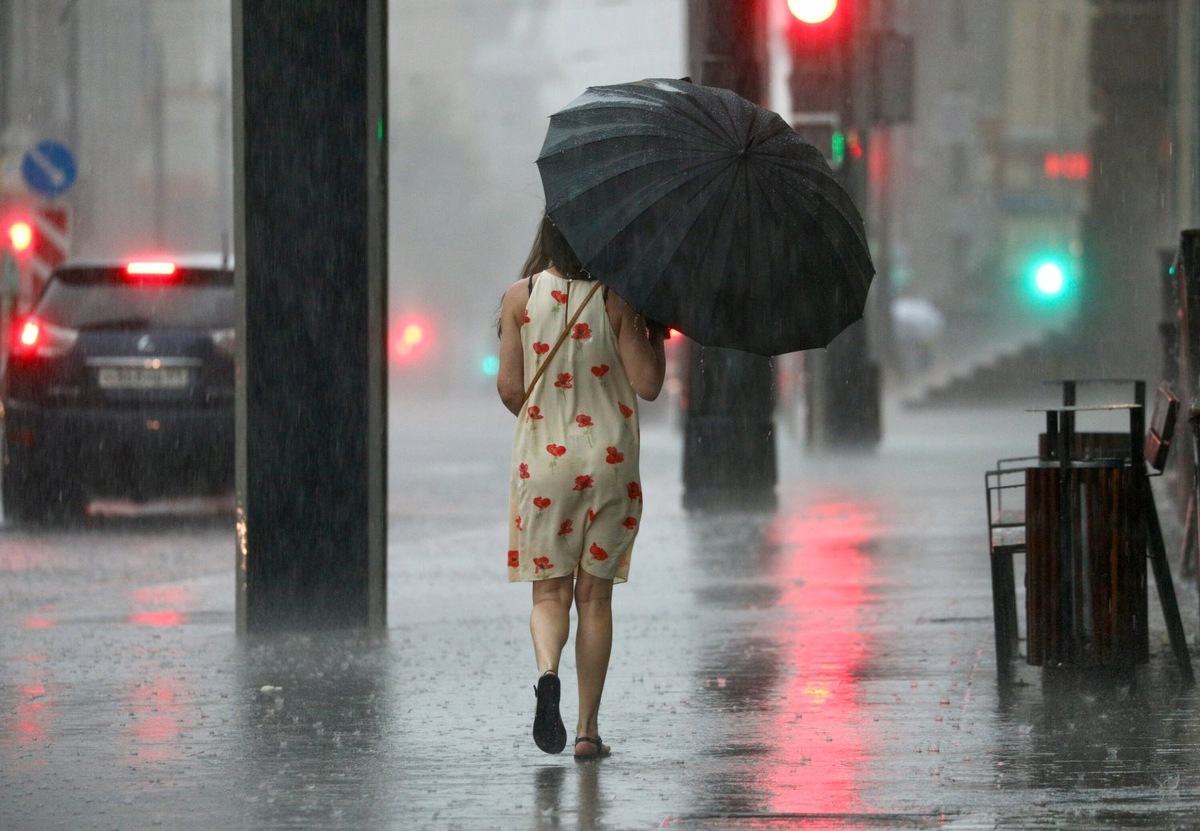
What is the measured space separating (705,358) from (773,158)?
970 centimetres

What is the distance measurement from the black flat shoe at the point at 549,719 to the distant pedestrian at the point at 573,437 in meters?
0.17

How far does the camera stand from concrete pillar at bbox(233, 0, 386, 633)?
942 centimetres

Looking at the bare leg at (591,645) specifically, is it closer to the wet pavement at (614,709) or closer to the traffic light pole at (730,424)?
the wet pavement at (614,709)

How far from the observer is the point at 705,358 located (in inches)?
640

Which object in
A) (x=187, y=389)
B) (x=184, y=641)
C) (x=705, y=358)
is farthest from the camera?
(x=705, y=358)

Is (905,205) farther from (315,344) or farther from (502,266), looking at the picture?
(315,344)

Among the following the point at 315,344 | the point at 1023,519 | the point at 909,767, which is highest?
the point at 315,344

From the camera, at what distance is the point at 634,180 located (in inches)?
255

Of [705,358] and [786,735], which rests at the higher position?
[705,358]

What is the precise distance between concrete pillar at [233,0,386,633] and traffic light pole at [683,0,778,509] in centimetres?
674

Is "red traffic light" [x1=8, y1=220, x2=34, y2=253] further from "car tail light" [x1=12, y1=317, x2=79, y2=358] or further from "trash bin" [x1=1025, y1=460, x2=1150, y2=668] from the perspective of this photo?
"trash bin" [x1=1025, y1=460, x2=1150, y2=668]

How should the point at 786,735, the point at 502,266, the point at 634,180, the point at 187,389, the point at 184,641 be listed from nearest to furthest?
the point at 634,180
the point at 786,735
the point at 184,641
the point at 187,389
the point at 502,266

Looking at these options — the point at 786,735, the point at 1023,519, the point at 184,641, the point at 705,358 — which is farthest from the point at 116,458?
the point at 786,735

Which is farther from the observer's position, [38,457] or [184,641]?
[38,457]
